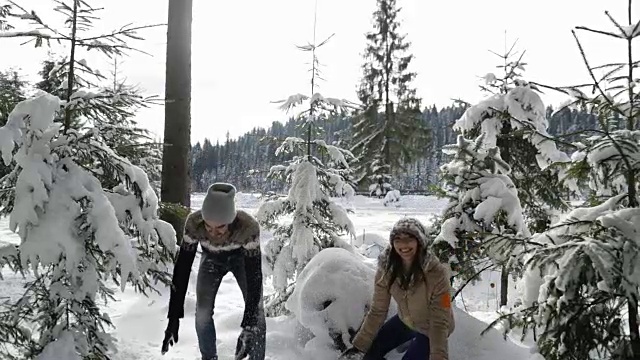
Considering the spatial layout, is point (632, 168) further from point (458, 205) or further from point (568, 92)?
point (458, 205)

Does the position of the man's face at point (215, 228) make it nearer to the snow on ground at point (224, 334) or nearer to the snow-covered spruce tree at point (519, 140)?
the snow on ground at point (224, 334)

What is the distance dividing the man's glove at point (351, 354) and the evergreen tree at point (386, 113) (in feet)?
90.6

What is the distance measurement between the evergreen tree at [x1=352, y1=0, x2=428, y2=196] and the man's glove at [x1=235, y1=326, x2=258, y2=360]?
2795cm

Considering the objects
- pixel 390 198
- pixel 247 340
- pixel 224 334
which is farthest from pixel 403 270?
pixel 390 198

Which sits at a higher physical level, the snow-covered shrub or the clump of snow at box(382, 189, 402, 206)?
the snow-covered shrub

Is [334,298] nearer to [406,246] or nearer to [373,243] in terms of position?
[406,246]

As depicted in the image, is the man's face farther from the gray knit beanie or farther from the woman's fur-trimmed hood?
the woman's fur-trimmed hood

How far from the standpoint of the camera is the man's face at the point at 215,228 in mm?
4037

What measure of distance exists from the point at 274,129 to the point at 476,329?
13003cm

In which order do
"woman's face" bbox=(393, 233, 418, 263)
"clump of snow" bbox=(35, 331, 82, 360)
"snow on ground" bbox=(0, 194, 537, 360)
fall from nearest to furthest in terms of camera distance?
1. "clump of snow" bbox=(35, 331, 82, 360)
2. "woman's face" bbox=(393, 233, 418, 263)
3. "snow on ground" bbox=(0, 194, 537, 360)

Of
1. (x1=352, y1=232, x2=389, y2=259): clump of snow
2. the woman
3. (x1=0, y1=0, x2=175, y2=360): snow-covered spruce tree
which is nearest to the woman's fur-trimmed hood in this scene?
the woman

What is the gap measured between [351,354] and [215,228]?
161cm

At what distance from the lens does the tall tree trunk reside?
746cm

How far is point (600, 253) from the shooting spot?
2.57 m
